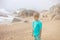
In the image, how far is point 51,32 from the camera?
17.2 ft

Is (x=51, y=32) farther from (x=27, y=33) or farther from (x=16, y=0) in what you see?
(x=16, y=0)

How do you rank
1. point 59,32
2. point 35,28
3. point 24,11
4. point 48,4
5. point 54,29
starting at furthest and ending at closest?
point 48,4, point 24,11, point 54,29, point 59,32, point 35,28

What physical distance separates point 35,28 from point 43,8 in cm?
658

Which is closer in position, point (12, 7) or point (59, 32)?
point (59, 32)

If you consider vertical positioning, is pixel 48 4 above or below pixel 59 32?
above

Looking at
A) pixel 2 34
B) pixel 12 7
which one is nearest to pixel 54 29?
pixel 2 34

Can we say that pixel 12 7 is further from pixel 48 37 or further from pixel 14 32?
pixel 48 37

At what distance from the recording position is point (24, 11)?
9.12m

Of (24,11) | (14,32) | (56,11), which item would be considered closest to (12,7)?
(24,11)

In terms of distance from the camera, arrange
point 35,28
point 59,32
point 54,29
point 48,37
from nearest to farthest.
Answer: point 35,28, point 48,37, point 59,32, point 54,29

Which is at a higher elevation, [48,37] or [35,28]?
[35,28]

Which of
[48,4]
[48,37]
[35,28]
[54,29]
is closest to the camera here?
[35,28]

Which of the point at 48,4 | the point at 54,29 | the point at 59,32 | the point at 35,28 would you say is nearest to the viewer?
the point at 35,28

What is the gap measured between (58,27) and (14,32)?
4.54 ft
